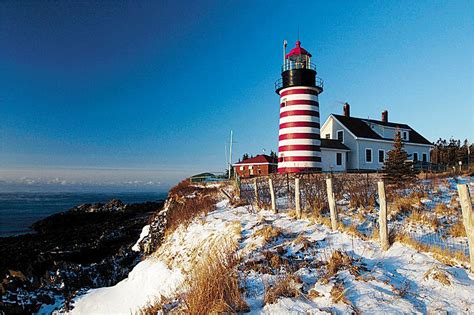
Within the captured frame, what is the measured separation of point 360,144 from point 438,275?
2773 cm

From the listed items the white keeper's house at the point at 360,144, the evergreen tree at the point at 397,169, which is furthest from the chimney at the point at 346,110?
the evergreen tree at the point at 397,169

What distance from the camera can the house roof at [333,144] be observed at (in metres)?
28.9

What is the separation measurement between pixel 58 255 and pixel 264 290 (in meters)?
13.6

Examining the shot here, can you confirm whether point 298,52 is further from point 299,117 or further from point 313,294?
point 313,294

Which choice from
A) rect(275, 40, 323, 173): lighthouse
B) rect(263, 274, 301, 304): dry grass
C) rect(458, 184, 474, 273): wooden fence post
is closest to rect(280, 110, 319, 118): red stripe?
rect(275, 40, 323, 173): lighthouse

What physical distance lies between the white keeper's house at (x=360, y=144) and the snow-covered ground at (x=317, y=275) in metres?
21.5

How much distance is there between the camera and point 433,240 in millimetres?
6754

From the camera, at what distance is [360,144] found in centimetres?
3086

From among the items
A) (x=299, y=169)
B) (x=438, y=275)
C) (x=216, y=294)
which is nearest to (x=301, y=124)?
(x=299, y=169)

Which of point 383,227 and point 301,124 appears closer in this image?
point 383,227

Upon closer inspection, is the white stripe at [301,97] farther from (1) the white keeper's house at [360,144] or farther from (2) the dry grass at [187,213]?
(2) the dry grass at [187,213]

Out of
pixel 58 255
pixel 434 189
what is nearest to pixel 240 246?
pixel 434 189

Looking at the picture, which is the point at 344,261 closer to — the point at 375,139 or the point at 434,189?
the point at 434,189

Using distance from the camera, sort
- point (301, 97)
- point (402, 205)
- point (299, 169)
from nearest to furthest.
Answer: point (402, 205), point (299, 169), point (301, 97)
